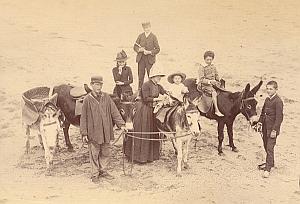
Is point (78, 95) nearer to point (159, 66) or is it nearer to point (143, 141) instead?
point (143, 141)

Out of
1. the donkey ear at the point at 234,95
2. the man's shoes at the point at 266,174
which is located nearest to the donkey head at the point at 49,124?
the donkey ear at the point at 234,95

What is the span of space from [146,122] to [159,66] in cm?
97

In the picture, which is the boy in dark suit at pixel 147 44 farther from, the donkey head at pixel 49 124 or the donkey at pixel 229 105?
the donkey head at pixel 49 124

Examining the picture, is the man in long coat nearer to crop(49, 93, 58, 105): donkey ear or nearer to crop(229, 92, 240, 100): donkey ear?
crop(49, 93, 58, 105): donkey ear

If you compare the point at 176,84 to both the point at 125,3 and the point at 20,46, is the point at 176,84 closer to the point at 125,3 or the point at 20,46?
the point at 20,46

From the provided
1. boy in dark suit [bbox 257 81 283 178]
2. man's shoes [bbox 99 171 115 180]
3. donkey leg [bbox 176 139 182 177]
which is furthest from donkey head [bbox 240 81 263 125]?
man's shoes [bbox 99 171 115 180]

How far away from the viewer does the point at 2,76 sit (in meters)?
11.8

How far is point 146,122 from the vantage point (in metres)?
7.91

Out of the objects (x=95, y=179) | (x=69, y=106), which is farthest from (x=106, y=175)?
(x=69, y=106)

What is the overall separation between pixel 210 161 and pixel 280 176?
3.80ft

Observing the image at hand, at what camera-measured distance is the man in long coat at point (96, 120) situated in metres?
7.10

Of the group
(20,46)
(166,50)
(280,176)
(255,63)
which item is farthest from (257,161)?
(20,46)

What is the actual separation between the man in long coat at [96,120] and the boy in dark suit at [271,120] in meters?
2.24

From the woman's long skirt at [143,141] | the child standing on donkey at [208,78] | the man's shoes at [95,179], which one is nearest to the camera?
the man's shoes at [95,179]
